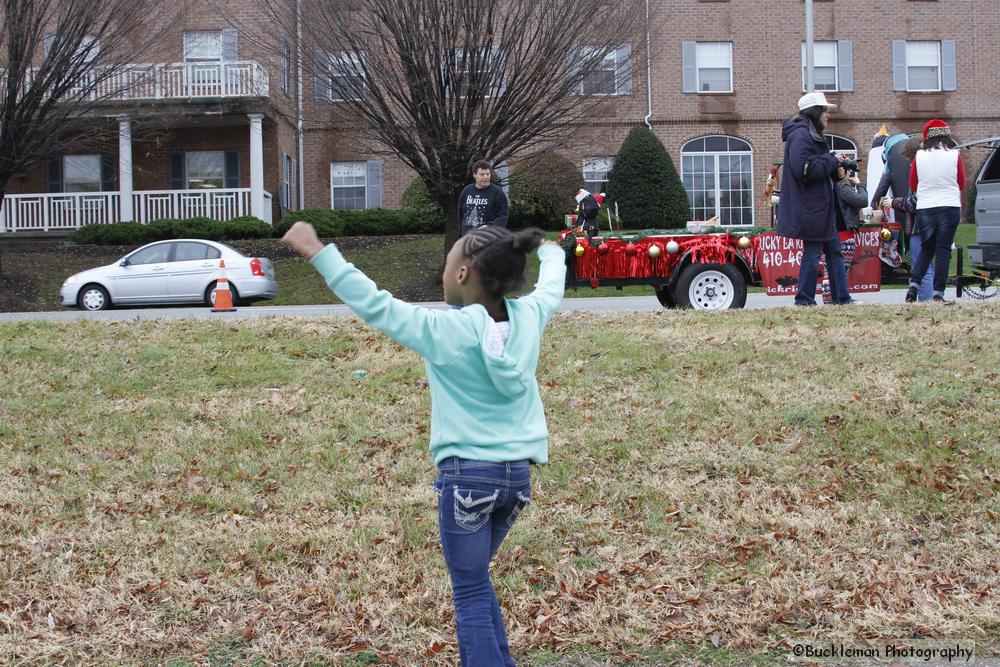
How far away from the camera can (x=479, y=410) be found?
324 cm

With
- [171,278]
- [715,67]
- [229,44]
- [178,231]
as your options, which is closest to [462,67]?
[171,278]

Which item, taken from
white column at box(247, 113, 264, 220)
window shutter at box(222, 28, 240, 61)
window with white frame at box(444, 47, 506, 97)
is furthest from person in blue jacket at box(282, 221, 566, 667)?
window shutter at box(222, 28, 240, 61)

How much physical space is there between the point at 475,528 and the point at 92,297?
1596cm

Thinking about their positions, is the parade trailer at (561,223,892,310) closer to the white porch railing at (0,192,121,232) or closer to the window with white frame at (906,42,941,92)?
the white porch railing at (0,192,121,232)

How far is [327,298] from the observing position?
20.3 meters

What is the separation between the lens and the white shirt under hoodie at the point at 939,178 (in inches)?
403

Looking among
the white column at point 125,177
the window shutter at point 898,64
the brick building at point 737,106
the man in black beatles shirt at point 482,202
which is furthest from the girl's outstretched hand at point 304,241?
the window shutter at point 898,64

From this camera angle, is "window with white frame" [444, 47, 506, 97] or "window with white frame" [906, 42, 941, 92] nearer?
"window with white frame" [444, 47, 506, 97]

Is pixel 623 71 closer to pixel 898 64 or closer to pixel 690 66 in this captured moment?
pixel 690 66

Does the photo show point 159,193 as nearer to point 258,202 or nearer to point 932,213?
point 258,202

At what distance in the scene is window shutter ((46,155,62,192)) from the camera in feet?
95.8

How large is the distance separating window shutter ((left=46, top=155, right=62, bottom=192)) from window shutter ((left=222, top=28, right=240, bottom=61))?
587 centimetres

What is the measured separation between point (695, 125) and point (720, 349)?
22.3 meters

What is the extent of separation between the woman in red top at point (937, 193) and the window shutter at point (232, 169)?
2158 cm
